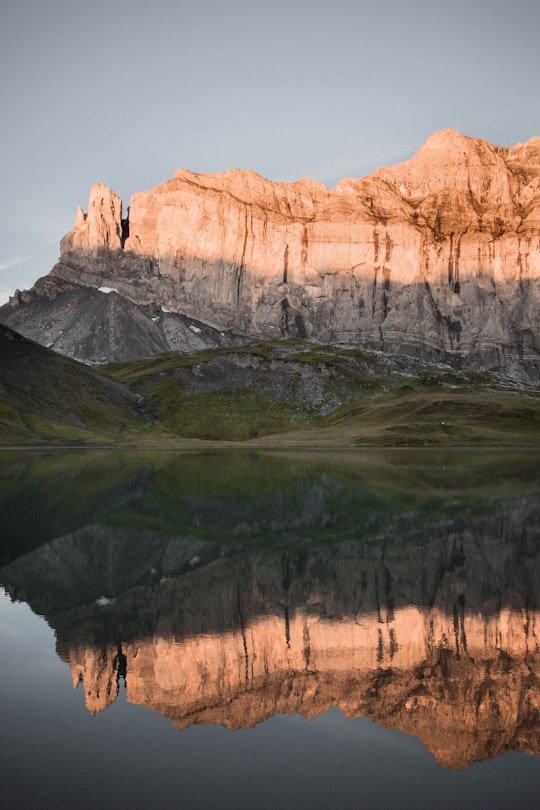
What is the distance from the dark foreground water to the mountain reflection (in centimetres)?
9

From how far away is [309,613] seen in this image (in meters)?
25.2

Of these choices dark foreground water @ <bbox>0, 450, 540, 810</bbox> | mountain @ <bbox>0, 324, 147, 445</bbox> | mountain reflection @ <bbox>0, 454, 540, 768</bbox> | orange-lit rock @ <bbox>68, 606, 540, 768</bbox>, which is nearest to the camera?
dark foreground water @ <bbox>0, 450, 540, 810</bbox>

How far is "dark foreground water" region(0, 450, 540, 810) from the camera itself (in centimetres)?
1320

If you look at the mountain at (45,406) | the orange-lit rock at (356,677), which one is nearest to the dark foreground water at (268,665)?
the orange-lit rock at (356,677)

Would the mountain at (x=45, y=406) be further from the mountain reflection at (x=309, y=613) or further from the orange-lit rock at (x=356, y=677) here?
the orange-lit rock at (x=356, y=677)

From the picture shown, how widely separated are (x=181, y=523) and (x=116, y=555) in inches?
451

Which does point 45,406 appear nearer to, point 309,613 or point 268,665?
point 309,613

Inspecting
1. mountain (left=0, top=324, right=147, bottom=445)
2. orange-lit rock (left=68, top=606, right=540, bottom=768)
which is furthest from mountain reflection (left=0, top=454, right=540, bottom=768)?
mountain (left=0, top=324, right=147, bottom=445)

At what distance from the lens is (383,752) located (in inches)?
571

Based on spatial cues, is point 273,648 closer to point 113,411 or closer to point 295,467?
point 295,467

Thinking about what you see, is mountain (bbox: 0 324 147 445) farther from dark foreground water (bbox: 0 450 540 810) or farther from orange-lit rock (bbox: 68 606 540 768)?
orange-lit rock (bbox: 68 606 540 768)

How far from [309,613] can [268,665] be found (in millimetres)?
6104

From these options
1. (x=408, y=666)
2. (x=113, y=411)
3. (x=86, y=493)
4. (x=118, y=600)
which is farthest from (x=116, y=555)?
(x=113, y=411)

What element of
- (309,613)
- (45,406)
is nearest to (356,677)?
(309,613)
